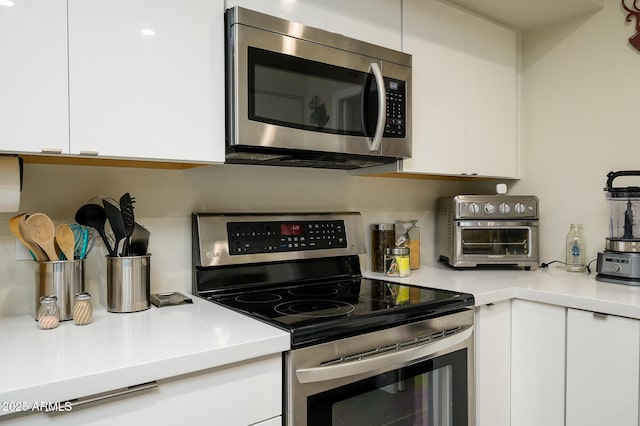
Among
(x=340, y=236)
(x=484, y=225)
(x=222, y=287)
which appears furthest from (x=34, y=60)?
(x=484, y=225)

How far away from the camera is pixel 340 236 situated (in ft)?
6.22

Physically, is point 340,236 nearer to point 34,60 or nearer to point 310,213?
point 310,213

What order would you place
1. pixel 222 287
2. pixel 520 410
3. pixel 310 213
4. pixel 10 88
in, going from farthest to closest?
pixel 310 213 → pixel 520 410 → pixel 222 287 → pixel 10 88

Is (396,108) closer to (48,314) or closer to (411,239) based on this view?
(411,239)

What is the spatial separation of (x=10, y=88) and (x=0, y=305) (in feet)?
2.06

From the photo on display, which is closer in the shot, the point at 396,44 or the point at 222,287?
the point at 222,287

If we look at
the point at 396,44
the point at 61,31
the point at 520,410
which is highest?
the point at 396,44

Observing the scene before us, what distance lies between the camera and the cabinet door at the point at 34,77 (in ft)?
3.34

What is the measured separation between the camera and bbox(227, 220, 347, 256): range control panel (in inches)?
64.1

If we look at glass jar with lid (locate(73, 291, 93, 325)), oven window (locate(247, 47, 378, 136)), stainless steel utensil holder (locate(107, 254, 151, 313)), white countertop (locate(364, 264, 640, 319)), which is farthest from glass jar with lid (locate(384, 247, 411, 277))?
glass jar with lid (locate(73, 291, 93, 325))

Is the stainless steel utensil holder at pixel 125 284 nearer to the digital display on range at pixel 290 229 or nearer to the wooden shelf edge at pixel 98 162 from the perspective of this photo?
the wooden shelf edge at pixel 98 162

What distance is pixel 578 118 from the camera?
2148 mm

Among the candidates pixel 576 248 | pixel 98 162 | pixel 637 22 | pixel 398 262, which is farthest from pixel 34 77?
pixel 637 22

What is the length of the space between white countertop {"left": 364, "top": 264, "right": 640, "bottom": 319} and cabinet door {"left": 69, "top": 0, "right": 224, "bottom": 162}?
1.02 meters
